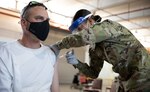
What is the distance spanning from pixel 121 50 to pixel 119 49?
0.02 metres

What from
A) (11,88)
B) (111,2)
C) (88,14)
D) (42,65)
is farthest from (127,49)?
(111,2)

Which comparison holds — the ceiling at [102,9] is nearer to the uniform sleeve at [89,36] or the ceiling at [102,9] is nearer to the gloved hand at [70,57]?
the gloved hand at [70,57]

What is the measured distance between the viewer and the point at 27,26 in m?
1.71

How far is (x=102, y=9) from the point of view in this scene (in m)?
7.36

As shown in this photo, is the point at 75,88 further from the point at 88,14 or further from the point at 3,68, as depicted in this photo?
A: the point at 3,68

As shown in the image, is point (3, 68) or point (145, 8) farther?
point (145, 8)

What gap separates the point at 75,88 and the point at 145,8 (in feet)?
12.8

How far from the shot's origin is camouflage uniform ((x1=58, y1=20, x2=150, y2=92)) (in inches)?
74.7

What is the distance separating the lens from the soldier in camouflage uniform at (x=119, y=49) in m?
1.90

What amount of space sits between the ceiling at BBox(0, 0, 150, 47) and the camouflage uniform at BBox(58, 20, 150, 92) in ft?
15.0

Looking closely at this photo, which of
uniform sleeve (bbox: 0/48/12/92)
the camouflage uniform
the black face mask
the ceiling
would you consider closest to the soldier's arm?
the camouflage uniform

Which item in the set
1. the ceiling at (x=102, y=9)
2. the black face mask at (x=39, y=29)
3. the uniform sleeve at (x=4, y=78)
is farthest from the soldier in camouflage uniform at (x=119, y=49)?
the ceiling at (x=102, y=9)

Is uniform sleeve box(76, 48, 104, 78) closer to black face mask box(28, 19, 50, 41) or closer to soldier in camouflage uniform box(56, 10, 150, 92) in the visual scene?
soldier in camouflage uniform box(56, 10, 150, 92)

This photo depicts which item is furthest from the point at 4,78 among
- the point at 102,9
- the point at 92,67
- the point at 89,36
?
the point at 102,9
